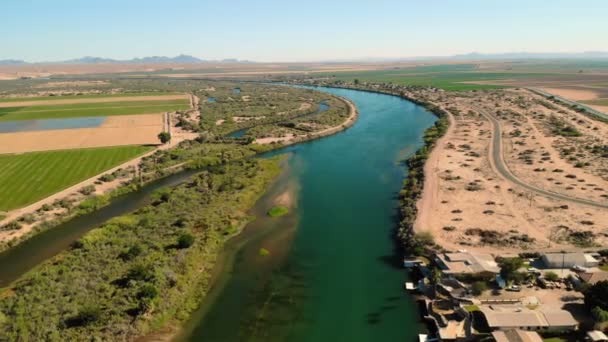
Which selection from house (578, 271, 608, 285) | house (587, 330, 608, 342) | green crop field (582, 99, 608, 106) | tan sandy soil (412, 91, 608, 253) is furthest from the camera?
green crop field (582, 99, 608, 106)

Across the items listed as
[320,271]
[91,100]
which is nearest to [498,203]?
[320,271]

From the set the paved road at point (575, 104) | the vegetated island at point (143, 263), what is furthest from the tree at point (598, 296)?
the paved road at point (575, 104)

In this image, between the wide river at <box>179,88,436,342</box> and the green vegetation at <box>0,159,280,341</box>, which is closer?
the green vegetation at <box>0,159,280,341</box>

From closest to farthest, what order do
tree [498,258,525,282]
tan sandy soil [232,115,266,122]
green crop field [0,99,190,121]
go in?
tree [498,258,525,282] → tan sandy soil [232,115,266,122] → green crop field [0,99,190,121]

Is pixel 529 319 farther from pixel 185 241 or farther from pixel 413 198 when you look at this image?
pixel 185 241

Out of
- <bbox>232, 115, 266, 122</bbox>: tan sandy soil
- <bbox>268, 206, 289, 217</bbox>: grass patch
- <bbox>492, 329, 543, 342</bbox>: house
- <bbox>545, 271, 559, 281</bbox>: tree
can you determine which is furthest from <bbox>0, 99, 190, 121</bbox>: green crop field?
<bbox>492, 329, 543, 342</bbox>: house

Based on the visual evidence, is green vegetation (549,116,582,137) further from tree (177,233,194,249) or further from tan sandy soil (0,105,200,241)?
tan sandy soil (0,105,200,241)

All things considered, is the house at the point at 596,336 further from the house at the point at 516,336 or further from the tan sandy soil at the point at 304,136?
the tan sandy soil at the point at 304,136
